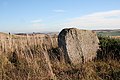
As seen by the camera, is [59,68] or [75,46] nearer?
[59,68]

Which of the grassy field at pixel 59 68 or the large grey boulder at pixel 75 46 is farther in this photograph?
the large grey boulder at pixel 75 46

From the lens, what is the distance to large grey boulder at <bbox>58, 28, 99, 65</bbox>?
31.9 ft

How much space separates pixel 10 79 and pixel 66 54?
3.00m

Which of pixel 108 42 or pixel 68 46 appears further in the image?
pixel 108 42

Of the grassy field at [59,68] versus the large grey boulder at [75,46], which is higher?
the large grey boulder at [75,46]

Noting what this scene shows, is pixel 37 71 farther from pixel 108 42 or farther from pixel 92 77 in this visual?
pixel 108 42

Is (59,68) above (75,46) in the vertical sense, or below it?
below

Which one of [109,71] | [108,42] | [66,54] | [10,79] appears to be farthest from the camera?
[108,42]

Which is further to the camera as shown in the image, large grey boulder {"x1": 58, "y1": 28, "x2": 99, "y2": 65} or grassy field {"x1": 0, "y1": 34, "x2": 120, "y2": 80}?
large grey boulder {"x1": 58, "y1": 28, "x2": 99, "y2": 65}

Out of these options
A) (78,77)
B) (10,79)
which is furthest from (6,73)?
(78,77)

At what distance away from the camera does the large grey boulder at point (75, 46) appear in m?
9.73

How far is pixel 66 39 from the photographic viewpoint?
9.84 m

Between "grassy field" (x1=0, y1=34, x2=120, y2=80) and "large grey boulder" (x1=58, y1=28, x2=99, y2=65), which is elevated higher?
"large grey boulder" (x1=58, y1=28, x2=99, y2=65)

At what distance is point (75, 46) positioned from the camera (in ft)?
32.5
